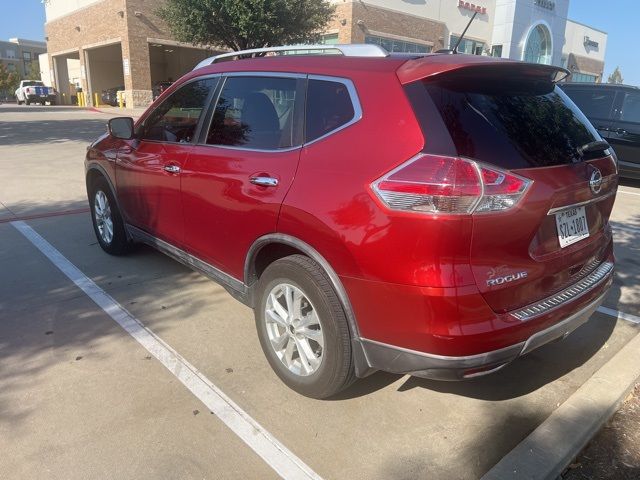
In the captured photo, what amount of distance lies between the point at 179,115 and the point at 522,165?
2640mm

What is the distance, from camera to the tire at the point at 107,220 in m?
4.94

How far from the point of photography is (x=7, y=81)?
6800 centimetres

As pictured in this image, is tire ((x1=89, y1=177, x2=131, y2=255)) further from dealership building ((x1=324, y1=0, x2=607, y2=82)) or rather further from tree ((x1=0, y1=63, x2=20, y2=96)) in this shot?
tree ((x1=0, y1=63, x2=20, y2=96))

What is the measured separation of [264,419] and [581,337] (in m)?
2.44

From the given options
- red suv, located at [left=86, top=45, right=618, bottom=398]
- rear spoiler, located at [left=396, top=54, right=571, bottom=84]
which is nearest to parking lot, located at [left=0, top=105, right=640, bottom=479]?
red suv, located at [left=86, top=45, right=618, bottom=398]

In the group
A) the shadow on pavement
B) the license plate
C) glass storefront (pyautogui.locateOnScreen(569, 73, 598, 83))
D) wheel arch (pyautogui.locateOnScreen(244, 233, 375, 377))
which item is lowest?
the shadow on pavement

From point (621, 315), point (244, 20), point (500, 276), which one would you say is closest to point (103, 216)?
point (500, 276)

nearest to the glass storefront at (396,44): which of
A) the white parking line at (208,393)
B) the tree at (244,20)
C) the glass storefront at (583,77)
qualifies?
the tree at (244,20)

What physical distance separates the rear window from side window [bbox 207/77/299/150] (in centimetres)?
85

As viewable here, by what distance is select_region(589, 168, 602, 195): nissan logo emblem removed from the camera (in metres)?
2.70

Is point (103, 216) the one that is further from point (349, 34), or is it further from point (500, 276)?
point (349, 34)

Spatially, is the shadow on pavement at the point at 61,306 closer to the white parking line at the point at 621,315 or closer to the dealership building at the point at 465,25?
the white parking line at the point at 621,315

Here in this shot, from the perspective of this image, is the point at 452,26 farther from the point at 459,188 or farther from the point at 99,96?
the point at 459,188

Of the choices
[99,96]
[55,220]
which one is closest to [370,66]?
[55,220]
